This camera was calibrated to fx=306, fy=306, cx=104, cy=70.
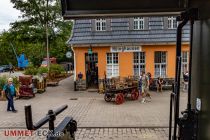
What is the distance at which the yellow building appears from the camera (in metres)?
20.5

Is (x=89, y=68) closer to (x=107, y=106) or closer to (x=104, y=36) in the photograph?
(x=104, y=36)

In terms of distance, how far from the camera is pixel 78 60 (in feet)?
67.9

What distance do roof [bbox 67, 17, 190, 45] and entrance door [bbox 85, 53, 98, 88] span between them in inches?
46.9

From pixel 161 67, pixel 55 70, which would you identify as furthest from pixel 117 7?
pixel 55 70

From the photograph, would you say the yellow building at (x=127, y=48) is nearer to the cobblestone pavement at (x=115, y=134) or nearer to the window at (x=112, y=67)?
the window at (x=112, y=67)

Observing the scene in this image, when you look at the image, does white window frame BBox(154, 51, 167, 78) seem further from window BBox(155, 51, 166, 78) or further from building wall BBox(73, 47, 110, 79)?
building wall BBox(73, 47, 110, 79)

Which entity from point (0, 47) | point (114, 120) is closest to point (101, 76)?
point (114, 120)

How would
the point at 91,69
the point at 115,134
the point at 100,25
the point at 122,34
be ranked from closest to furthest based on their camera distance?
the point at 115,134, the point at 122,34, the point at 100,25, the point at 91,69

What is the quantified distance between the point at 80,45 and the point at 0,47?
35685 mm

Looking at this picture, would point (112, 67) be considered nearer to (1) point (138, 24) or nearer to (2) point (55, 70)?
(1) point (138, 24)

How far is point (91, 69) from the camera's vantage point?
73.3ft

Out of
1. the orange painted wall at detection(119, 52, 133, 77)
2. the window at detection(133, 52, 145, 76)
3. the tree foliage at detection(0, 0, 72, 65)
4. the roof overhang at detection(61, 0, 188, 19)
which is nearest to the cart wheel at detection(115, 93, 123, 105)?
the orange painted wall at detection(119, 52, 133, 77)

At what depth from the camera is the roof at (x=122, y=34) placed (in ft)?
67.1

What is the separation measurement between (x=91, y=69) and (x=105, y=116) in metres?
10.3
